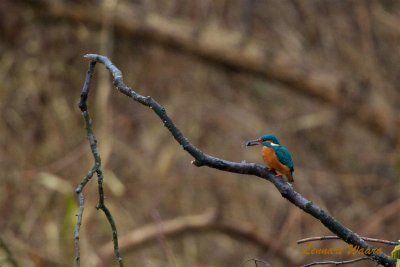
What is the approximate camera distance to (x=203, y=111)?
7.04 metres

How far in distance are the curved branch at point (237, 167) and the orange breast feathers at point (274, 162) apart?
58mm

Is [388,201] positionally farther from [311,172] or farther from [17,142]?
[17,142]

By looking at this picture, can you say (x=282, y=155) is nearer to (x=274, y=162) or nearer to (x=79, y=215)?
(x=274, y=162)

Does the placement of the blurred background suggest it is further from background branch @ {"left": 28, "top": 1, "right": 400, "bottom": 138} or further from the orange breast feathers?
the orange breast feathers

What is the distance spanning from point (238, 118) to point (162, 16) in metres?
1.30

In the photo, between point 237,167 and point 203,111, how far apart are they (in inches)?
216

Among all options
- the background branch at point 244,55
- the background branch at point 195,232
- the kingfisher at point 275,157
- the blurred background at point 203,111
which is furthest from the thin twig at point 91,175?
the background branch at point 244,55

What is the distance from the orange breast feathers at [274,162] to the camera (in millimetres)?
1735

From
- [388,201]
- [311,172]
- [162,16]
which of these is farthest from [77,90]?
[388,201]

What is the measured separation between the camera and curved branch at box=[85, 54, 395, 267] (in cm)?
150

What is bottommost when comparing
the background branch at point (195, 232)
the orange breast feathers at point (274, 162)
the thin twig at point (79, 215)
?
the thin twig at point (79, 215)

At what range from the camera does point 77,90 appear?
691cm

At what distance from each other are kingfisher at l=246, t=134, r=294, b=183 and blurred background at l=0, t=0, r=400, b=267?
157 inches

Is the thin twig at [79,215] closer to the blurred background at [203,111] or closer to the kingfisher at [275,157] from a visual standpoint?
the kingfisher at [275,157]
